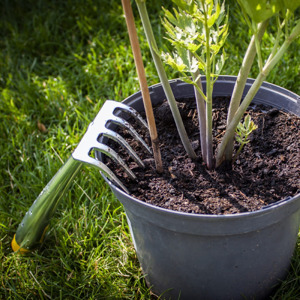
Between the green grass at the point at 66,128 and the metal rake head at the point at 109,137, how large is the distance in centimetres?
44

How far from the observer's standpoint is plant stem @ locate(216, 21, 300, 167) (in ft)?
3.22

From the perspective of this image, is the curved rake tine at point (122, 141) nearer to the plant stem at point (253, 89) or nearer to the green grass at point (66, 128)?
the plant stem at point (253, 89)

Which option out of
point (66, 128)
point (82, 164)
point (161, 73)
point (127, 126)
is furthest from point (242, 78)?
point (66, 128)

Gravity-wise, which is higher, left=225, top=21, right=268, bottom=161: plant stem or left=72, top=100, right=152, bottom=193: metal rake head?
left=225, top=21, right=268, bottom=161: plant stem

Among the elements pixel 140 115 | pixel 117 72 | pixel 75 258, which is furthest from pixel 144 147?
pixel 117 72

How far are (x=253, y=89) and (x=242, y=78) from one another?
6 centimetres

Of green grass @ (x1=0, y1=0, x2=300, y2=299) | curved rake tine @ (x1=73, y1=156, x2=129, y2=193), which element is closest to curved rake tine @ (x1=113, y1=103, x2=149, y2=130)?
curved rake tine @ (x1=73, y1=156, x2=129, y2=193)

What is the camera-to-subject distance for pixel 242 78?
1.14m

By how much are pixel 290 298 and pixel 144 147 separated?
2.32ft

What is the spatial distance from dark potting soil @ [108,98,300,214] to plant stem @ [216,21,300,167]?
93mm

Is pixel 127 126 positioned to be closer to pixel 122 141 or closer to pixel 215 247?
pixel 122 141

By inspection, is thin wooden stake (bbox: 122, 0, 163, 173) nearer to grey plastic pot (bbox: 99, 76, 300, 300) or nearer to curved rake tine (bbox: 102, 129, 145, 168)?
curved rake tine (bbox: 102, 129, 145, 168)

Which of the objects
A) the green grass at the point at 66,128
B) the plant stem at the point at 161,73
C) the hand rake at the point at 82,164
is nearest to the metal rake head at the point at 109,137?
the hand rake at the point at 82,164

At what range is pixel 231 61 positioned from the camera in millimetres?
2262
